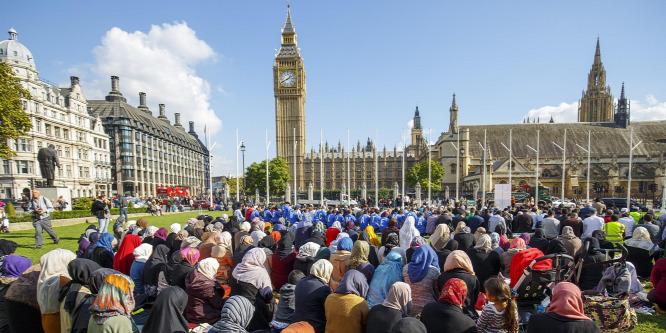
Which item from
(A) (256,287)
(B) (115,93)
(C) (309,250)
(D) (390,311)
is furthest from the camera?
(B) (115,93)

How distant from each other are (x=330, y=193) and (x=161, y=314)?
2301 inches

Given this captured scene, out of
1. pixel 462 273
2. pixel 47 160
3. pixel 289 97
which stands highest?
pixel 289 97

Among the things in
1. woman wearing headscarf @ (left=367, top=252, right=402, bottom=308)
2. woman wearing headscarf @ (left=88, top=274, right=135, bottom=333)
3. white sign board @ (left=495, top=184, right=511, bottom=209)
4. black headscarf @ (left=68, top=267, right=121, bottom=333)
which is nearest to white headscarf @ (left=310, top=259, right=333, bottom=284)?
woman wearing headscarf @ (left=367, top=252, right=402, bottom=308)

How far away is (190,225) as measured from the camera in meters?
11.0

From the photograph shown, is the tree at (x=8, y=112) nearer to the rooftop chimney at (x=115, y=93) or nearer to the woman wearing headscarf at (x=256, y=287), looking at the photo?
the woman wearing headscarf at (x=256, y=287)

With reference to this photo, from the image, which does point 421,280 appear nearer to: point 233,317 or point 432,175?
point 233,317

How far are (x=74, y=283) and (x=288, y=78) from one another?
7225 centimetres

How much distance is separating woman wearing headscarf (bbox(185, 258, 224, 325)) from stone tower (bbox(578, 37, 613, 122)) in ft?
298

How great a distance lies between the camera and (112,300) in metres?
3.76

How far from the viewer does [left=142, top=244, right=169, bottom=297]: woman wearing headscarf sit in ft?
21.0

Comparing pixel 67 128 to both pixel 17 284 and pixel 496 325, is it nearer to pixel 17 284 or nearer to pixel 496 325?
pixel 17 284

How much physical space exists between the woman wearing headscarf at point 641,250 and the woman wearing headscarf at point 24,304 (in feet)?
38.5

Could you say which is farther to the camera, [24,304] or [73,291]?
[24,304]

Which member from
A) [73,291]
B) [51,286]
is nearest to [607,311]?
[73,291]
